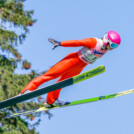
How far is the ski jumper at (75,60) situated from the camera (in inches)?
363

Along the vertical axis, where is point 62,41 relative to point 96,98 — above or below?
above

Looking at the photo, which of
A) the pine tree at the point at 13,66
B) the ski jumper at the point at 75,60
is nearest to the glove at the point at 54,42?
the ski jumper at the point at 75,60

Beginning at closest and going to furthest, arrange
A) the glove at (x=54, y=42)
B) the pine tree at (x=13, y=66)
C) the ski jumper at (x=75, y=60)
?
the glove at (x=54, y=42) → the ski jumper at (x=75, y=60) → the pine tree at (x=13, y=66)

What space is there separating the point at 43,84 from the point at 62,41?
3.03ft

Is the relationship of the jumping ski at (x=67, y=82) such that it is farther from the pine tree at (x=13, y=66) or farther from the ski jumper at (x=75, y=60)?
the pine tree at (x=13, y=66)

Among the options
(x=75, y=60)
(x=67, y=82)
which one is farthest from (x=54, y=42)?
(x=67, y=82)

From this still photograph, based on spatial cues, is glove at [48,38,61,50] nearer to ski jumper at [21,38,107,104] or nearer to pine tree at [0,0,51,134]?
ski jumper at [21,38,107,104]

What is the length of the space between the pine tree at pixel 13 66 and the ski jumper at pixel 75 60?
4.21m

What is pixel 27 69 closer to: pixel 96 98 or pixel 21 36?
pixel 21 36

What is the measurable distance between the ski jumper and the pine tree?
4.21m

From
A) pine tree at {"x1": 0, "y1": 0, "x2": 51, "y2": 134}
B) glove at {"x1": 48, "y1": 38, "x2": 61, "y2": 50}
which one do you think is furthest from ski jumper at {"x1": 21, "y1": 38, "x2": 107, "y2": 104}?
pine tree at {"x1": 0, "y1": 0, "x2": 51, "y2": 134}

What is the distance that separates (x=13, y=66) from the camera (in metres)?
15.1

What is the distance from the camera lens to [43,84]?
31.0ft

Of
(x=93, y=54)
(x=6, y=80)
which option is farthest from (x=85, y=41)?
(x=6, y=80)
